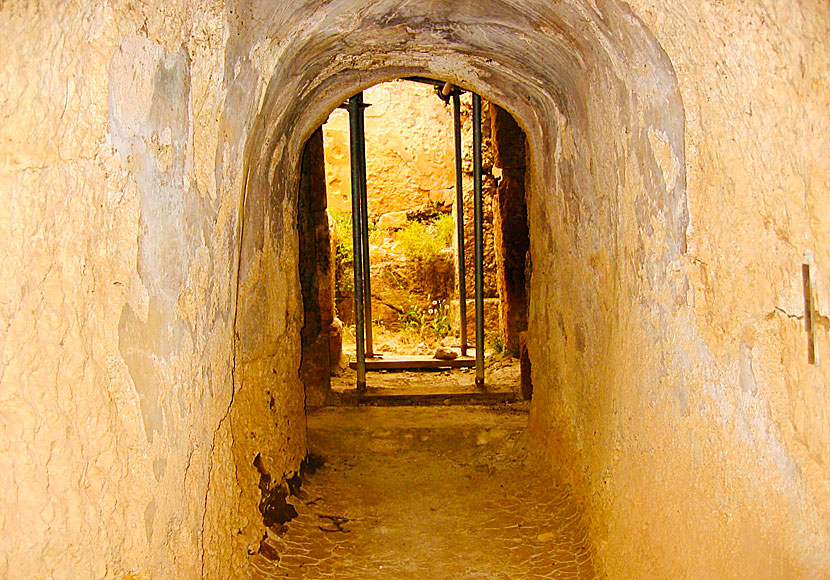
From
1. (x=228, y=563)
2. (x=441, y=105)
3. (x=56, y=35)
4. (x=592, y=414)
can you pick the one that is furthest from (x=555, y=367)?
(x=441, y=105)

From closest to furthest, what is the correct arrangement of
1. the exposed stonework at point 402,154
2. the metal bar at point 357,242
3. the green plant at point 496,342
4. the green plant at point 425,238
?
the metal bar at point 357,242, the green plant at point 496,342, the green plant at point 425,238, the exposed stonework at point 402,154

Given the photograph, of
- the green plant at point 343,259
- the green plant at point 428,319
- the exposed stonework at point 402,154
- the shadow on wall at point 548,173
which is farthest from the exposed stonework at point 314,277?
the exposed stonework at point 402,154

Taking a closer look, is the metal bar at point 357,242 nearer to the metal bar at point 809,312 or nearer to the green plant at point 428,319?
the green plant at point 428,319

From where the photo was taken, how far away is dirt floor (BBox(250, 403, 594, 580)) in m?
2.74

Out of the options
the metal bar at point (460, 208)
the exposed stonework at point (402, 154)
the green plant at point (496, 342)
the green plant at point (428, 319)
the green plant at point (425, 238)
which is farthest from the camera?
the exposed stonework at point (402, 154)

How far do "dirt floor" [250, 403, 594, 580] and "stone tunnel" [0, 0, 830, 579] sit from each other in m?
0.23

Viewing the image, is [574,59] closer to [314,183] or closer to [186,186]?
[186,186]

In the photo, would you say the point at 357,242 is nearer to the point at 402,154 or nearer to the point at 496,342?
the point at 496,342

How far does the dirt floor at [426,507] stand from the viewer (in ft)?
9.00

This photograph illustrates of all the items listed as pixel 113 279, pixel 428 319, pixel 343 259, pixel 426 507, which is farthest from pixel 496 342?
pixel 113 279

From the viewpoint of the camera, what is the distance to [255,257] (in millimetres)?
2799

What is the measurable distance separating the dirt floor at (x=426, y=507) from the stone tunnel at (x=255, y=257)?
23 cm

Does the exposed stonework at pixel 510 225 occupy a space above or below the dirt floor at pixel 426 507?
above

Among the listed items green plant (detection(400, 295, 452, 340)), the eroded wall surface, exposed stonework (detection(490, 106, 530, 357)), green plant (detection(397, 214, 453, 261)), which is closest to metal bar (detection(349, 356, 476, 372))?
exposed stonework (detection(490, 106, 530, 357))
